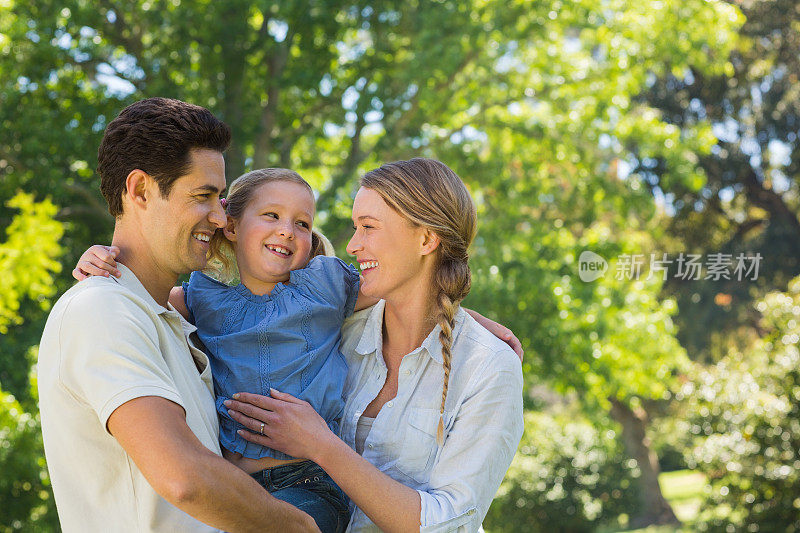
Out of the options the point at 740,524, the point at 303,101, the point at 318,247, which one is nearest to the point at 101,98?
the point at 303,101

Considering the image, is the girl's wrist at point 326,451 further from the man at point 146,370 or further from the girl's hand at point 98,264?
the girl's hand at point 98,264

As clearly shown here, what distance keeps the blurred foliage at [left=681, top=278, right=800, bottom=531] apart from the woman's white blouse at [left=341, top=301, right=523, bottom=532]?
1047 cm

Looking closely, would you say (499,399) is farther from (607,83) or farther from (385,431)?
(607,83)

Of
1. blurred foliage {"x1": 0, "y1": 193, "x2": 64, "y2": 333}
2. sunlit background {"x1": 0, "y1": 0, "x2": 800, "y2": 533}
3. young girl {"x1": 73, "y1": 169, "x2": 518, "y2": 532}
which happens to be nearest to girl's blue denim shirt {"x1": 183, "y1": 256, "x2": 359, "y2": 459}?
young girl {"x1": 73, "y1": 169, "x2": 518, "y2": 532}

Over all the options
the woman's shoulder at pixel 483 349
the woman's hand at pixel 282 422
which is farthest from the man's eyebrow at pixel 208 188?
the woman's shoulder at pixel 483 349

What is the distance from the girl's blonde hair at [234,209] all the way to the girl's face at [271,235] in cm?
2

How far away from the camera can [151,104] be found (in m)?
2.20

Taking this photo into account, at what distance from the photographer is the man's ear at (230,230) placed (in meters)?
2.85

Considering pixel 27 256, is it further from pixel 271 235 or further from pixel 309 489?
pixel 309 489

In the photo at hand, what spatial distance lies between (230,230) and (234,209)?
8 cm

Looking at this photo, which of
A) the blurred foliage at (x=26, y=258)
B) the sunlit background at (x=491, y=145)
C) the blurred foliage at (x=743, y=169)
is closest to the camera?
the blurred foliage at (x=26, y=258)

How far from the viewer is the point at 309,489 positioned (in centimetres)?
243

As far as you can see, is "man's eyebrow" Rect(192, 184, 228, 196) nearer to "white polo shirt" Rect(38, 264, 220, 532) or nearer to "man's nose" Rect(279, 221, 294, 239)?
"white polo shirt" Rect(38, 264, 220, 532)

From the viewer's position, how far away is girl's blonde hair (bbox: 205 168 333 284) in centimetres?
286
